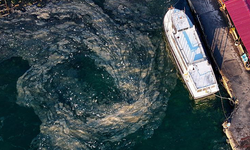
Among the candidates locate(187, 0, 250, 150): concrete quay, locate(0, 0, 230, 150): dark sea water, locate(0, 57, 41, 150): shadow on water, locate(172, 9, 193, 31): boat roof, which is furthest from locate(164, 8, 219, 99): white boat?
locate(0, 57, 41, 150): shadow on water

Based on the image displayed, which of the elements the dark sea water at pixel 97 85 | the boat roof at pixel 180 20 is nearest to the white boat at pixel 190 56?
the boat roof at pixel 180 20

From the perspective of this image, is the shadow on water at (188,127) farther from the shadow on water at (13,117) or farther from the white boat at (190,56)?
the shadow on water at (13,117)

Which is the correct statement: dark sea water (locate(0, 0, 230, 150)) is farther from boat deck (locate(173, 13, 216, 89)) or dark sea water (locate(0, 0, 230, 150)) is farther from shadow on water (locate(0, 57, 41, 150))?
boat deck (locate(173, 13, 216, 89))

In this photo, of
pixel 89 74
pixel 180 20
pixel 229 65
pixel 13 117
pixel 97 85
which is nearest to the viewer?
pixel 13 117

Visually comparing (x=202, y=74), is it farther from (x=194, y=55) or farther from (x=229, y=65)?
(x=229, y=65)

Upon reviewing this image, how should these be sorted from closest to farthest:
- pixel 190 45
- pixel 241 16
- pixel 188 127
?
pixel 188 127 → pixel 190 45 → pixel 241 16

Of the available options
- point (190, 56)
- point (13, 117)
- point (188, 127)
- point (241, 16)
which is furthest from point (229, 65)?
point (13, 117)

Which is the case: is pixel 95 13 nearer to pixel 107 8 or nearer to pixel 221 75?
pixel 107 8
